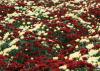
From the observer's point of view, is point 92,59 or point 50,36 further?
point 50,36

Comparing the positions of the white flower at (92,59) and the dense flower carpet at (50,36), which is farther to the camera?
the dense flower carpet at (50,36)

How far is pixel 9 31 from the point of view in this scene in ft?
62.2

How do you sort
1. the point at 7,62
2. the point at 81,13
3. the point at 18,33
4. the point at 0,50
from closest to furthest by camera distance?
the point at 7,62 → the point at 0,50 → the point at 18,33 → the point at 81,13

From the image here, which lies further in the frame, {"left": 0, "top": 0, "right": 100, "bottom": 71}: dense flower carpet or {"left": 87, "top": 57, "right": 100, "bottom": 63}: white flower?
{"left": 0, "top": 0, "right": 100, "bottom": 71}: dense flower carpet

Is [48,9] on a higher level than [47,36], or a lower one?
higher

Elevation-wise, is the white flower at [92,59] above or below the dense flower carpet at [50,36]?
below

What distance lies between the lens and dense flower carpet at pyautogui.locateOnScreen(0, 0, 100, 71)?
1334 centimetres

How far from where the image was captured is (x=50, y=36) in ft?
60.4

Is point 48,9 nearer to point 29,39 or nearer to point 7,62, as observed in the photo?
point 29,39

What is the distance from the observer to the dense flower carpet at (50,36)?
1334cm

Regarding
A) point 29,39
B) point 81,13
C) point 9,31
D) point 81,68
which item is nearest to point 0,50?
point 29,39

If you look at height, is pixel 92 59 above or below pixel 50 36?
below

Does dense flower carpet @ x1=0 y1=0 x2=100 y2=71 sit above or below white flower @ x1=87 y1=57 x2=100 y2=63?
above

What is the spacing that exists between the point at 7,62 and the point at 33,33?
174 inches
